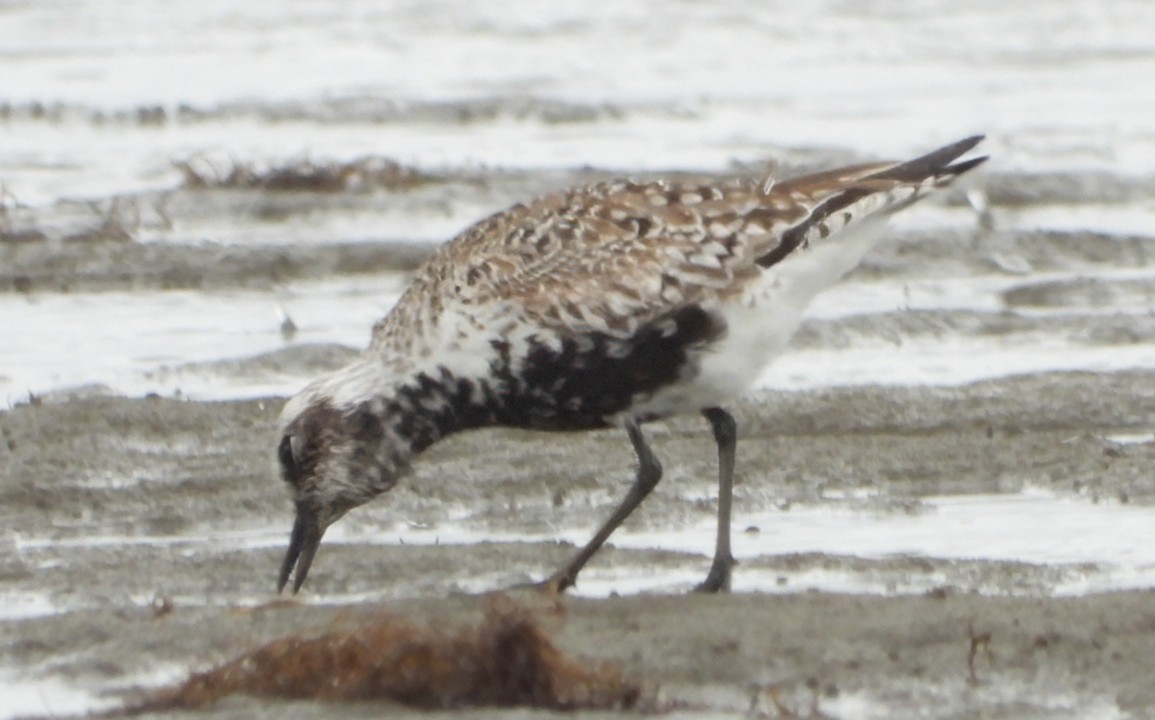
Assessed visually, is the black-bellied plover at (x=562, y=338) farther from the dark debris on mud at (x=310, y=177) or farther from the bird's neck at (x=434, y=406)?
the dark debris on mud at (x=310, y=177)

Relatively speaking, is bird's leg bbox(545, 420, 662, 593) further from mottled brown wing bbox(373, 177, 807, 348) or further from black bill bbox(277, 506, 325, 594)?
black bill bbox(277, 506, 325, 594)

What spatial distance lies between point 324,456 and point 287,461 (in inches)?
4.6

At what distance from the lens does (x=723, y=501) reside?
7039 millimetres

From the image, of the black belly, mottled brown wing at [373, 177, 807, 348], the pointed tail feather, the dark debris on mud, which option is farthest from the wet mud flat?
the dark debris on mud

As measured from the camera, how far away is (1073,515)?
7496 mm

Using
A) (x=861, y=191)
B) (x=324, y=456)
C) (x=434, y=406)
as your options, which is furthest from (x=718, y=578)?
(x=861, y=191)

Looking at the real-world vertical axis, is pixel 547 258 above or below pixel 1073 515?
above

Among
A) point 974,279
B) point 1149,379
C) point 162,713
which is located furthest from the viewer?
point 974,279

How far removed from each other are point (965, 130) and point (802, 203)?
9389 millimetres

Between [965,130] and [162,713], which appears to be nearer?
[162,713]

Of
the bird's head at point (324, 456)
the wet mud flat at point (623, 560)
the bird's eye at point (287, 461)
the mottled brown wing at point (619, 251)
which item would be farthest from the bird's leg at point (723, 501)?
the bird's eye at point (287, 461)

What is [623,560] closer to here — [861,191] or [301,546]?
[301,546]

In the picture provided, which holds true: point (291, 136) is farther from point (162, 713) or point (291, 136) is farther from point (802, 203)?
point (162, 713)

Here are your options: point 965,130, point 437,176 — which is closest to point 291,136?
point 437,176
